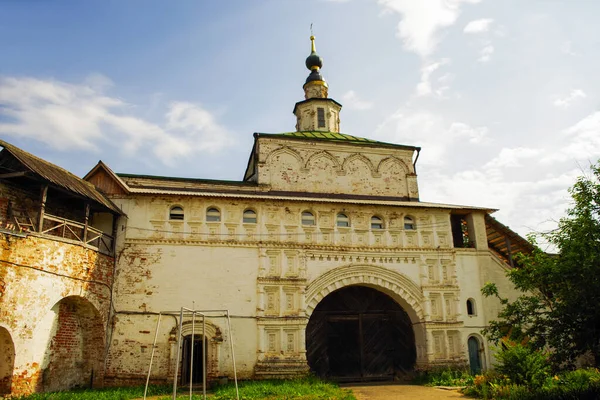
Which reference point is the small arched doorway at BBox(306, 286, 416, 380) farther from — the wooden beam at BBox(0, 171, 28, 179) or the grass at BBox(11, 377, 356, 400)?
the wooden beam at BBox(0, 171, 28, 179)

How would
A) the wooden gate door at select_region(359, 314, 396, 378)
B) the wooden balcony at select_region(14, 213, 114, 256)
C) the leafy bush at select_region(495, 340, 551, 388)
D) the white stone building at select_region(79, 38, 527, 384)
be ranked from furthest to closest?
the wooden gate door at select_region(359, 314, 396, 378) < the white stone building at select_region(79, 38, 527, 384) < the wooden balcony at select_region(14, 213, 114, 256) < the leafy bush at select_region(495, 340, 551, 388)

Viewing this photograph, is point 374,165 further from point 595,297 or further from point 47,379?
point 47,379

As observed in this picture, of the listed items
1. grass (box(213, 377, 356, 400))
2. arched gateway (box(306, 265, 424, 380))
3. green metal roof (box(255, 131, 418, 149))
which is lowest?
grass (box(213, 377, 356, 400))

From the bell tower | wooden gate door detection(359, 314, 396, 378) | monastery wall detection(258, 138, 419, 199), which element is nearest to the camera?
wooden gate door detection(359, 314, 396, 378)

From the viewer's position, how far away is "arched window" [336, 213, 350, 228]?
575 inches

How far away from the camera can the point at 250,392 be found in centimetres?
1084

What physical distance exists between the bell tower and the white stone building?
359cm

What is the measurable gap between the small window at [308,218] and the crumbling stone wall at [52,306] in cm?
557

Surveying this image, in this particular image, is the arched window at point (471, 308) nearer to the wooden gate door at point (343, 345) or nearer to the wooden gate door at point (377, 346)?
the wooden gate door at point (377, 346)

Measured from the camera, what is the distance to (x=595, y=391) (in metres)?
9.02

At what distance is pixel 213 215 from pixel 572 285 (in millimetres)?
9254

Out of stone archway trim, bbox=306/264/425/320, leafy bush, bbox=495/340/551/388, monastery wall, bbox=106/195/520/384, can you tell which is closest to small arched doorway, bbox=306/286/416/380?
monastery wall, bbox=106/195/520/384

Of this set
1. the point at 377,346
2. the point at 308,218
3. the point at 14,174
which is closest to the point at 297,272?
the point at 308,218

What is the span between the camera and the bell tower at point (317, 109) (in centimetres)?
1981
